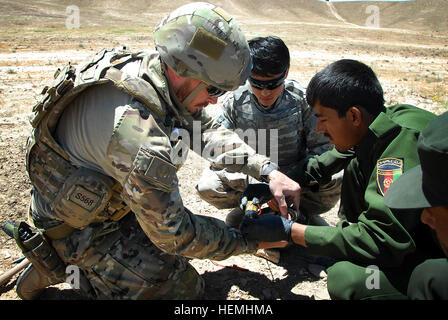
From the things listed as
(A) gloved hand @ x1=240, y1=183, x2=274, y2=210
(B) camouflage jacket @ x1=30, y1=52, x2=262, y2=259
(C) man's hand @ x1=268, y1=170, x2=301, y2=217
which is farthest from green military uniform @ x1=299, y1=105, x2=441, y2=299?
(A) gloved hand @ x1=240, y1=183, x2=274, y2=210

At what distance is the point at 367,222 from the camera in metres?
2.24

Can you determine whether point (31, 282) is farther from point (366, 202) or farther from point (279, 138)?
point (279, 138)

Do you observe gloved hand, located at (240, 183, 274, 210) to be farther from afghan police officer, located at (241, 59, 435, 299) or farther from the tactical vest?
the tactical vest

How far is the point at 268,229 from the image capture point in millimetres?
2574

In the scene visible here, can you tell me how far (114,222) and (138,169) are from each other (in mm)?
851

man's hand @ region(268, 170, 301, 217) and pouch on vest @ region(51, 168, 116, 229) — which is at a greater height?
pouch on vest @ region(51, 168, 116, 229)

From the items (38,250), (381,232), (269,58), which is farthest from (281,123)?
(38,250)

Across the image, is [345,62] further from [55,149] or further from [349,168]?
[55,149]

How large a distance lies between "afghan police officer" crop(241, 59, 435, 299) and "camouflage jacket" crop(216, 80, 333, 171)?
1.09 meters

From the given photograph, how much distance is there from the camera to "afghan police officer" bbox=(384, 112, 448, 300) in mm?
1592

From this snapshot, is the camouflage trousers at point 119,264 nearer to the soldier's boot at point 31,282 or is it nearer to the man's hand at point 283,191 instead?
the soldier's boot at point 31,282

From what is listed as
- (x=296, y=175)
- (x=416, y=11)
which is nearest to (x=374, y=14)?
(x=416, y=11)

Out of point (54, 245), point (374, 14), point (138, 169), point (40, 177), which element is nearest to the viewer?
point (138, 169)

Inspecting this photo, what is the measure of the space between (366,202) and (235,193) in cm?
172
